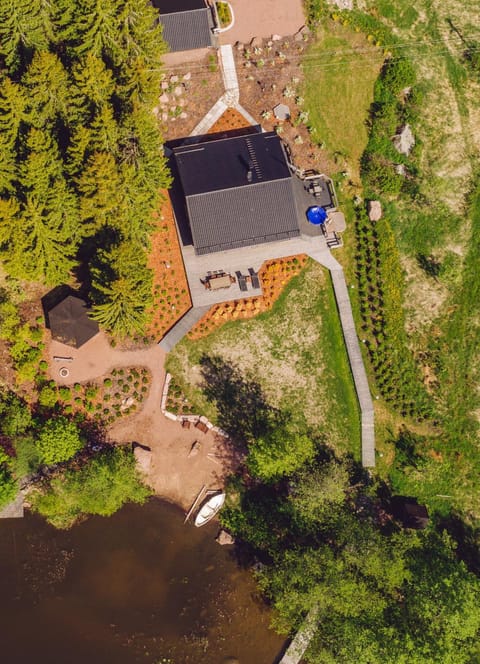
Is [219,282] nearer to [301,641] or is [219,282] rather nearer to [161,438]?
[161,438]

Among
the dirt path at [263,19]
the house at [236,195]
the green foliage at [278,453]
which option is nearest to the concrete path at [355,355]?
the house at [236,195]

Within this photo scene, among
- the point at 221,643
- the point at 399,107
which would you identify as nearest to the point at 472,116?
the point at 399,107

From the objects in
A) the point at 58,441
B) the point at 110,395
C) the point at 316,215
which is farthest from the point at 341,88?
the point at 58,441

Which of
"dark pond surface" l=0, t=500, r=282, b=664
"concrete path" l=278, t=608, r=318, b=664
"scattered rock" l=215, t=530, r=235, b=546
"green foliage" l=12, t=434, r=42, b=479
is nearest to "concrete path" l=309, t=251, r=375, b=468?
"concrete path" l=278, t=608, r=318, b=664

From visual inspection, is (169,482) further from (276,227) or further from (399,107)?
(399,107)

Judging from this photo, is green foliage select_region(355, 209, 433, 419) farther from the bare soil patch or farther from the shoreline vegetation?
the bare soil patch

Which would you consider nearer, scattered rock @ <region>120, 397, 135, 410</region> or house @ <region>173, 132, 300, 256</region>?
house @ <region>173, 132, 300, 256</region>
